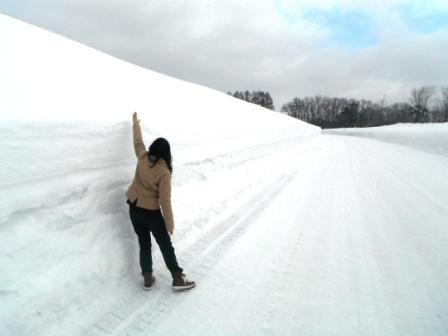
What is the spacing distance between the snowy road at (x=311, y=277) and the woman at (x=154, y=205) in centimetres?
27

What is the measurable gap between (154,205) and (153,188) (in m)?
0.19

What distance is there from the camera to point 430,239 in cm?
501

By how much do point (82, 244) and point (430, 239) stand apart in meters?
5.00

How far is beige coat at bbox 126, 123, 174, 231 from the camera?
340 centimetres

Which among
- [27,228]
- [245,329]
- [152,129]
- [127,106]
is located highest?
[127,106]

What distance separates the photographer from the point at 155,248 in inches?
173

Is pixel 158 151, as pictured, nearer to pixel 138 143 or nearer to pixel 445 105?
pixel 138 143

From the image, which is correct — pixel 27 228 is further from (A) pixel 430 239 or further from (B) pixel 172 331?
(A) pixel 430 239

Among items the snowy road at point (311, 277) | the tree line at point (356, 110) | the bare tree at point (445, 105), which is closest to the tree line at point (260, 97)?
the tree line at point (356, 110)

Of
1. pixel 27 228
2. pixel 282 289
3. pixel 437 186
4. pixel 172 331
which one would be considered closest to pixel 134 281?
pixel 172 331

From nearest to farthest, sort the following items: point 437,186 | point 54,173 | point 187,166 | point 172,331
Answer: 1. point 172,331
2. point 54,173
3. point 187,166
4. point 437,186

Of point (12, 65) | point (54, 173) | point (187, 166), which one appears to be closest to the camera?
point (54, 173)

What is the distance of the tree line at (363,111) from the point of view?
3642 inches

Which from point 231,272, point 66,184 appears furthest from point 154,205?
point 231,272
